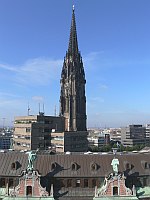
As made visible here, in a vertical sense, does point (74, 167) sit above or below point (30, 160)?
below

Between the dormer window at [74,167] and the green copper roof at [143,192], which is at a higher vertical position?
the dormer window at [74,167]

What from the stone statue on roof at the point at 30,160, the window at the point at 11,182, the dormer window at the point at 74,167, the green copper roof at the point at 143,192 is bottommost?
the green copper roof at the point at 143,192

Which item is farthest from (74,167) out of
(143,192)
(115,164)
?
(143,192)

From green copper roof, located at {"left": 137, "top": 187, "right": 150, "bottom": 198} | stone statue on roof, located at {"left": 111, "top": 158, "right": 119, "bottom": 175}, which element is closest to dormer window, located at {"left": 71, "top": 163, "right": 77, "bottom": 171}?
stone statue on roof, located at {"left": 111, "top": 158, "right": 119, "bottom": 175}

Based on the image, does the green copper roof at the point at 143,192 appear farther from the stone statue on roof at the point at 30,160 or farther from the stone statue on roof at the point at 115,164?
the stone statue on roof at the point at 30,160

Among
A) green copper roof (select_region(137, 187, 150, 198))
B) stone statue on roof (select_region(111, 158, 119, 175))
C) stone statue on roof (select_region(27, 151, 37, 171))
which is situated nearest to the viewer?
stone statue on roof (select_region(27, 151, 37, 171))

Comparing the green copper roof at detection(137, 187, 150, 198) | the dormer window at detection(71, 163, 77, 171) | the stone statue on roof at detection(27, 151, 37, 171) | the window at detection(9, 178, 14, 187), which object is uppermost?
the stone statue on roof at detection(27, 151, 37, 171)

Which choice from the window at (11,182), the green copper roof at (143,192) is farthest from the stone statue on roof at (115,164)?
the window at (11,182)

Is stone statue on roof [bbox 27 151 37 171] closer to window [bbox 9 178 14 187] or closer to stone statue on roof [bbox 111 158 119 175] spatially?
window [bbox 9 178 14 187]

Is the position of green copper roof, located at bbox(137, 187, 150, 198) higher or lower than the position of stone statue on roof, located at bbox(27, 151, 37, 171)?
lower

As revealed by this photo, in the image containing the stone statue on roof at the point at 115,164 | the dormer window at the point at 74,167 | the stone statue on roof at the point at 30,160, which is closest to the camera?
the stone statue on roof at the point at 30,160

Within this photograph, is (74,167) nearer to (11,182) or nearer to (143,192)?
(11,182)

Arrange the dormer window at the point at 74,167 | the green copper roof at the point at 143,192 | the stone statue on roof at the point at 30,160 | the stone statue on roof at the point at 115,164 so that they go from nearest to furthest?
the stone statue on roof at the point at 30,160
the stone statue on roof at the point at 115,164
the green copper roof at the point at 143,192
the dormer window at the point at 74,167

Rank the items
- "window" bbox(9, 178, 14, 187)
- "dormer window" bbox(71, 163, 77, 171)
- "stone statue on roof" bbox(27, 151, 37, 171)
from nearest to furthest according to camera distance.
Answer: "stone statue on roof" bbox(27, 151, 37, 171), "window" bbox(9, 178, 14, 187), "dormer window" bbox(71, 163, 77, 171)
